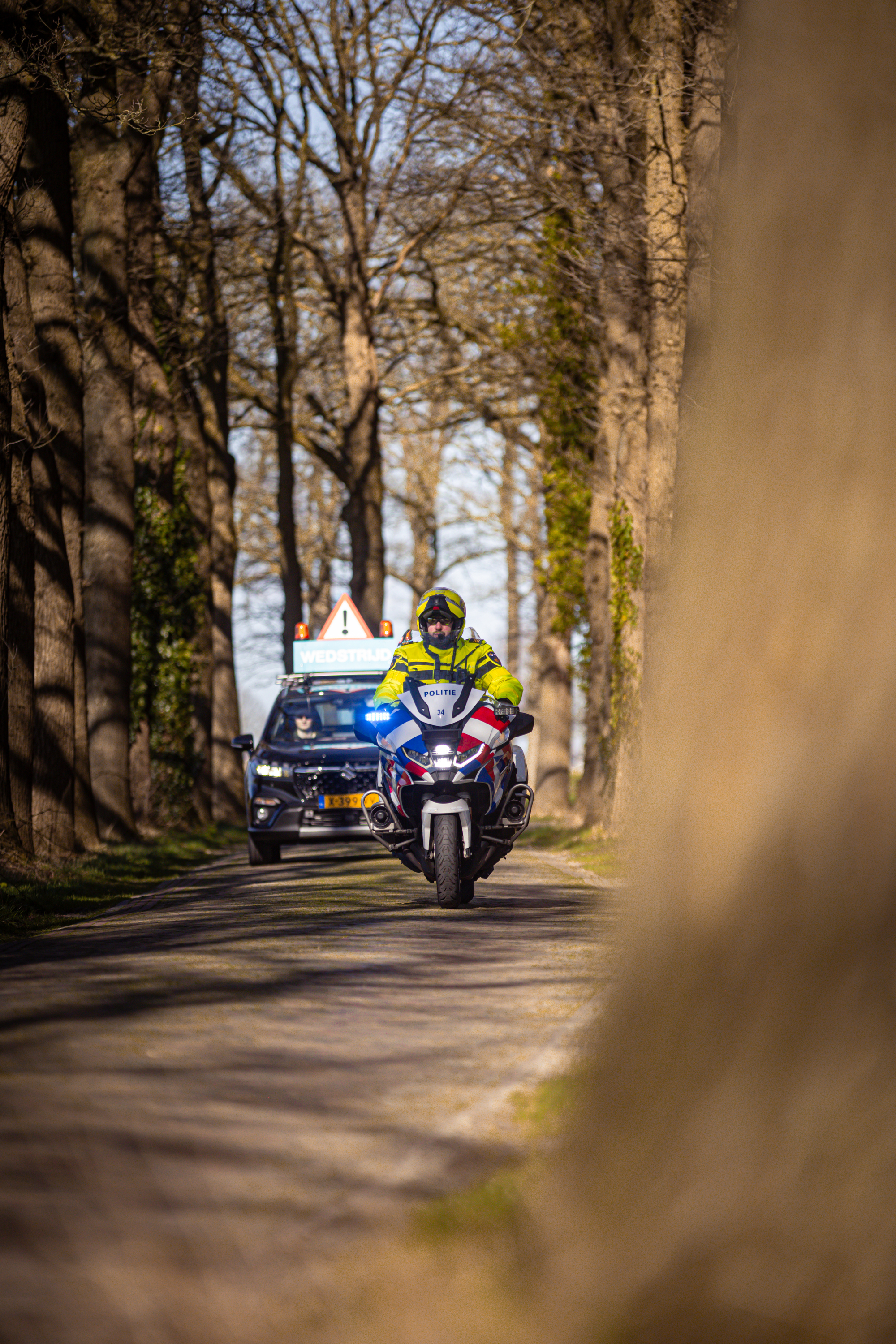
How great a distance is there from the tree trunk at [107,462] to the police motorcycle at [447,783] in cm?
918

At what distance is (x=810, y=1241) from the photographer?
12.1 ft

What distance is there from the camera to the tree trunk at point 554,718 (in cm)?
3675

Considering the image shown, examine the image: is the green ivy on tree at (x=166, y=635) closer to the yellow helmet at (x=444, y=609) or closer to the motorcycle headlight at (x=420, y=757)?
the yellow helmet at (x=444, y=609)

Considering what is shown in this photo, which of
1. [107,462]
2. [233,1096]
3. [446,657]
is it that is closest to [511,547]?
[107,462]

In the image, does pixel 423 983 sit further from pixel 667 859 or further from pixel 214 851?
pixel 214 851

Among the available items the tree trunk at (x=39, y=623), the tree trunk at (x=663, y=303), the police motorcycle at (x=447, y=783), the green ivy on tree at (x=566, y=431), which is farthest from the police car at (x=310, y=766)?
the green ivy on tree at (x=566, y=431)

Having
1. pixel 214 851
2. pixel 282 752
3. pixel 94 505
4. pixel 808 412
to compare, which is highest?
pixel 94 505

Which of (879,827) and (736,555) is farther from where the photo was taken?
(736,555)

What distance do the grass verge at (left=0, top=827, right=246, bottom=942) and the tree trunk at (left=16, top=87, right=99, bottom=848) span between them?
0.77m

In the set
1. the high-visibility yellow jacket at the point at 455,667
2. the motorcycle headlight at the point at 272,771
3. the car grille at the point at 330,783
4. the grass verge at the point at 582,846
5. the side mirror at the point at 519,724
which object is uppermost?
the high-visibility yellow jacket at the point at 455,667

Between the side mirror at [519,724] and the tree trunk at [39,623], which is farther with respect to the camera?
the tree trunk at [39,623]

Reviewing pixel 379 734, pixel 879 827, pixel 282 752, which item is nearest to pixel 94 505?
pixel 282 752

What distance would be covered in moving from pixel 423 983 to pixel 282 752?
10.9 meters

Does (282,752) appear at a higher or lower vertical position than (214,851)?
higher
